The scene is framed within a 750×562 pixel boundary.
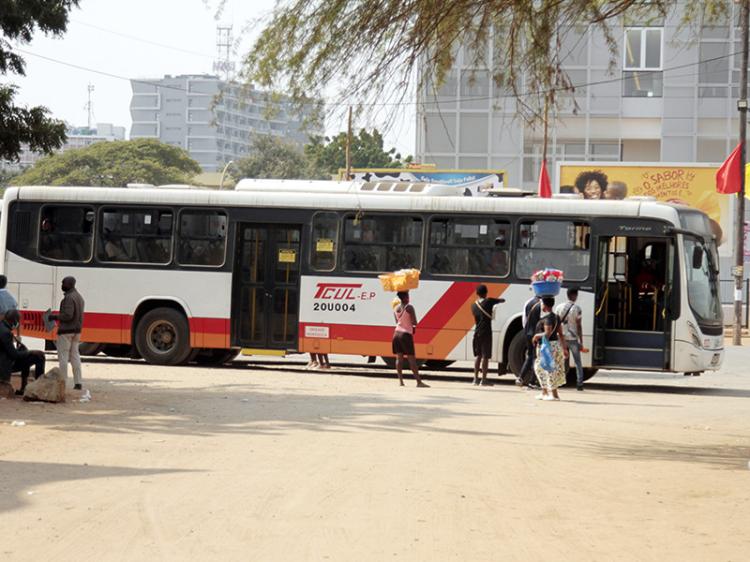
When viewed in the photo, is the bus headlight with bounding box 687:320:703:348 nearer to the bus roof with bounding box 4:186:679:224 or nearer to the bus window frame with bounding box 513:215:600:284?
the bus roof with bounding box 4:186:679:224

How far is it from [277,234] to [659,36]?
3751 cm

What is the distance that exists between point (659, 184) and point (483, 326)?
84.4ft

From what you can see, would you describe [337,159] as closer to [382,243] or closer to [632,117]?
[632,117]

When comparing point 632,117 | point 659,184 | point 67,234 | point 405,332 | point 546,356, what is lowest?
point 546,356

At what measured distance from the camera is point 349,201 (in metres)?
24.5

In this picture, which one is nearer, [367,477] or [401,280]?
[367,477]

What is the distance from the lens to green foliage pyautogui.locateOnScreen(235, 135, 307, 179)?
118938 mm

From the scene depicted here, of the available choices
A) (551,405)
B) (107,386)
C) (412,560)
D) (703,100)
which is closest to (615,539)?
(412,560)

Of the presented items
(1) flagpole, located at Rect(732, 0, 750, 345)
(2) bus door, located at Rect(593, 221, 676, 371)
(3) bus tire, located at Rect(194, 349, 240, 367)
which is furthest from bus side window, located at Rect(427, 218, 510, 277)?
(1) flagpole, located at Rect(732, 0, 750, 345)

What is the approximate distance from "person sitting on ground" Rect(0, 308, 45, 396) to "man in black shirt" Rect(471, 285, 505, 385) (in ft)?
24.1

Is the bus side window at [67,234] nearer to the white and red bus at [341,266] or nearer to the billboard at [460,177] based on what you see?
the white and red bus at [341,266]

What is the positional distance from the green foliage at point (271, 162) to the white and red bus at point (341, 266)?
92620mm

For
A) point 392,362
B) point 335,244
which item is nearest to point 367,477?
point 335,244

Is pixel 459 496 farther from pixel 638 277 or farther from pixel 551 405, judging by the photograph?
pixel 638 277
